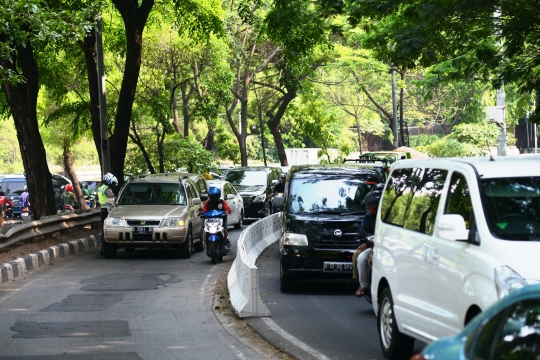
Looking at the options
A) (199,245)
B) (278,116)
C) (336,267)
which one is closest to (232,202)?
(199,245)

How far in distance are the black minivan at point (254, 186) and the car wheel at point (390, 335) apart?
2068 centimetres

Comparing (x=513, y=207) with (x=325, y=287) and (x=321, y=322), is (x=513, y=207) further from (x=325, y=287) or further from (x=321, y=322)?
(x=325, y=287)

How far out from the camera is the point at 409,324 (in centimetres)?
799

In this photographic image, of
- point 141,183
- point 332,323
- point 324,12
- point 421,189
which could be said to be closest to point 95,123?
point 141,183

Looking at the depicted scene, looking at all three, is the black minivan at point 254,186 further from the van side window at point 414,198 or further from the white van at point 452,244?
the white van at point 452,244

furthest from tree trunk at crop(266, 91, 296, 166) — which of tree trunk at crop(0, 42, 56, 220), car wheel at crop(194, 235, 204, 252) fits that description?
car wheel at crop(194, 235, 204, 252)

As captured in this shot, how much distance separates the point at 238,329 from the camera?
36.0ft

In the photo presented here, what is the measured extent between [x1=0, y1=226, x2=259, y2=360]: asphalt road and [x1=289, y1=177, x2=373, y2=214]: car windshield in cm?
211

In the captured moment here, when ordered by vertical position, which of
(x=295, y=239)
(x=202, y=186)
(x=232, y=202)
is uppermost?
(x=202, y=186)

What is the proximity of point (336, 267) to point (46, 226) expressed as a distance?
31.4 feet

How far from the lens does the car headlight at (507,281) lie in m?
6.06

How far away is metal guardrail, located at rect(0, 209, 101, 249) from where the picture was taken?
17875mm

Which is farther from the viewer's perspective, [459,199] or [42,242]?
[42,242]

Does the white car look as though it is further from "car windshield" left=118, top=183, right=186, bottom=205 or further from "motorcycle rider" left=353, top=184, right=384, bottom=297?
"motorcycle rider" left=353, top=184, right=384, bottom=297
